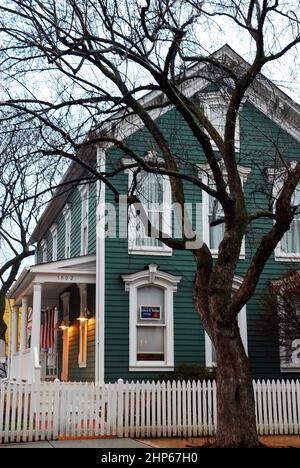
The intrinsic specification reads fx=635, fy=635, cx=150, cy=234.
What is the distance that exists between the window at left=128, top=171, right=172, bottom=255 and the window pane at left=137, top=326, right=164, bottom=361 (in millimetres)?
A: 2085

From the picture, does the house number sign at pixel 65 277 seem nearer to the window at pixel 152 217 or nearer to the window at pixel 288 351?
the window at pixel 152 217

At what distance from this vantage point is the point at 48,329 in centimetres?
2378

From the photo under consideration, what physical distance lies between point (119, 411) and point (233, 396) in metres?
3.63

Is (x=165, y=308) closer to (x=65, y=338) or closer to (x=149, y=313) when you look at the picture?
(x=149, y=313)

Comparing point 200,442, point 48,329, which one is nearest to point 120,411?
point 200,442

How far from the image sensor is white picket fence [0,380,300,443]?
42.6 ft

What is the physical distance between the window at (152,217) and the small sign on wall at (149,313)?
147 cm

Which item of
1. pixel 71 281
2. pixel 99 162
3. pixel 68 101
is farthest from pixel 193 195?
pixel 68 101

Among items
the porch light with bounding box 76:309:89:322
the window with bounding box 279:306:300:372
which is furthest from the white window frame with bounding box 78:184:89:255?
the window with bounding box 279:306:300:372

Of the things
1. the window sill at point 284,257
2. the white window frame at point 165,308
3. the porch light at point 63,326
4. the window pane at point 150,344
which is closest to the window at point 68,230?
the porch light at point 63,326

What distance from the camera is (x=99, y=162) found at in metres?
17.0

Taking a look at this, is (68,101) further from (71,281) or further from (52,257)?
(52,257)

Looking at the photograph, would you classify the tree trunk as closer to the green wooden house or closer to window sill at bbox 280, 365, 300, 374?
the green wooden house
